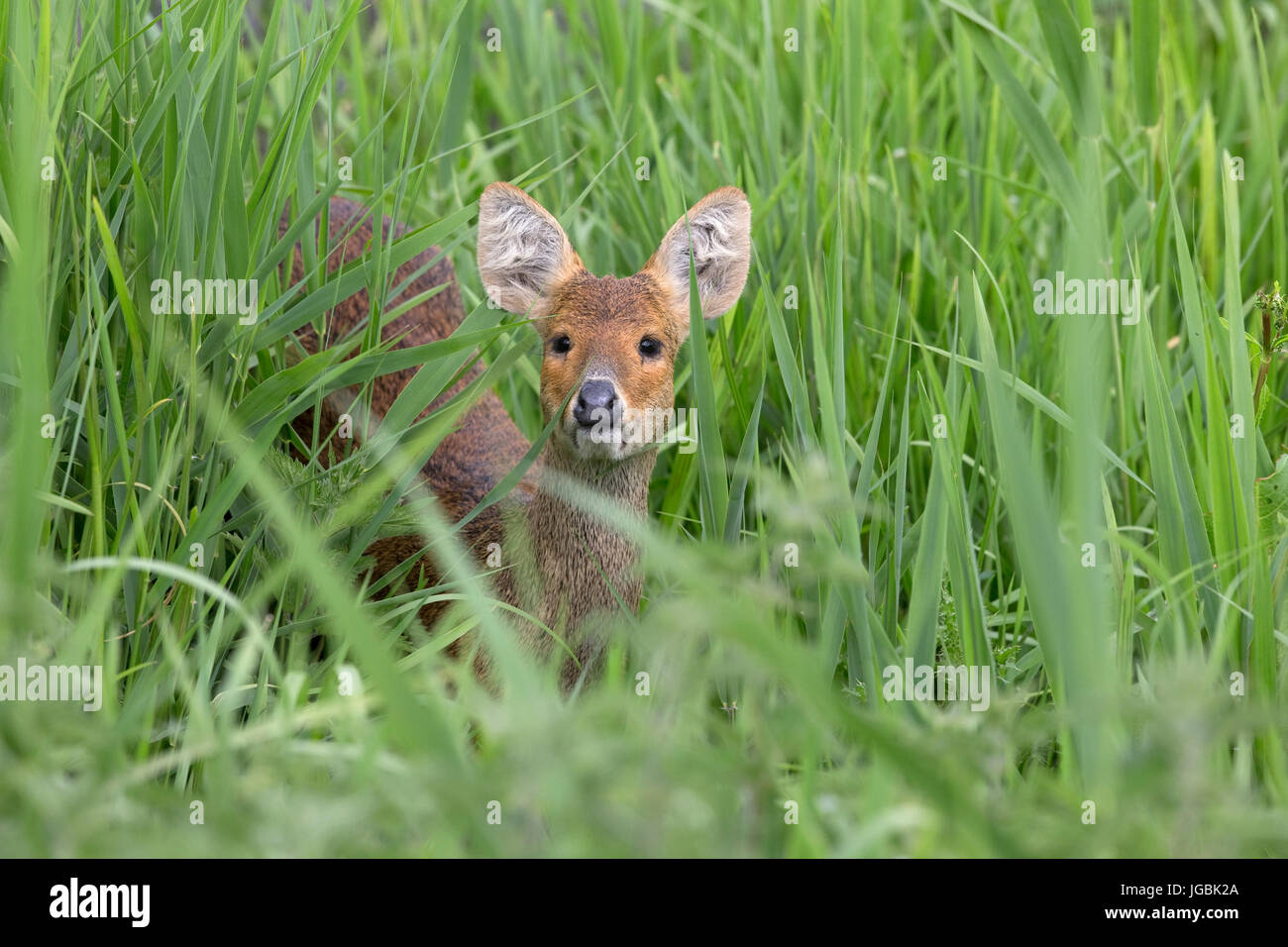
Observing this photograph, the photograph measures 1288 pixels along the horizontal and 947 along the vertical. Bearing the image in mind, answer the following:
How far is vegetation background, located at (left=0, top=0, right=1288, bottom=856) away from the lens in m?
1.73

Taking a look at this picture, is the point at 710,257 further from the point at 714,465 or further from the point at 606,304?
the point at 714,465

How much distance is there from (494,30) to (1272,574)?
3.55 metres

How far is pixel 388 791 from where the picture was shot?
1682 mm

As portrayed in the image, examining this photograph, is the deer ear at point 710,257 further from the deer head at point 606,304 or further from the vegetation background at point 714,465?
the vegetation background at point 714,465

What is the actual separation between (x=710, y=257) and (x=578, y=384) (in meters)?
0.63

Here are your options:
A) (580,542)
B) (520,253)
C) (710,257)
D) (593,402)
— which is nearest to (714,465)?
(593,402)

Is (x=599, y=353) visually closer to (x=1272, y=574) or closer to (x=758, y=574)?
(x=758, y=574)

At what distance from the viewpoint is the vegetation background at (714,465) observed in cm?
173

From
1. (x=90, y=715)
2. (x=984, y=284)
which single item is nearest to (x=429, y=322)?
(x=984, y=284)

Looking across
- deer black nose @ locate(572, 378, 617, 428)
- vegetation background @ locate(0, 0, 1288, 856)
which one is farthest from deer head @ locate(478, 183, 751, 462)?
vegetation background @ locate(0, 0, 1288, 856)

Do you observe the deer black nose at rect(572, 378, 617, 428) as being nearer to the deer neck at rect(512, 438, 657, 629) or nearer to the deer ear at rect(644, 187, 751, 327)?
the deer neck at rect(512, 438, 657, 629)

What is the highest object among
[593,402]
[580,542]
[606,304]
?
[606,304]

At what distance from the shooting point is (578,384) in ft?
10.8
